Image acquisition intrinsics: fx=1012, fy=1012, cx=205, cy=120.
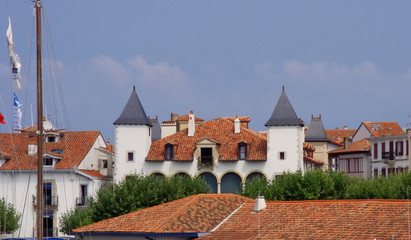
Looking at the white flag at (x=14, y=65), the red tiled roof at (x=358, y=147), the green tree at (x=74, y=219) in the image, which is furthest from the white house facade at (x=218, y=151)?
the white flag at (x=14, y=65)

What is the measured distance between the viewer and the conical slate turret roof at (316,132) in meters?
136

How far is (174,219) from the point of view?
49219 mm

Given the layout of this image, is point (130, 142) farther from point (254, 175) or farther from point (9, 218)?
point (9, 218)

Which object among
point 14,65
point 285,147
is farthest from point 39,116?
point 285,147

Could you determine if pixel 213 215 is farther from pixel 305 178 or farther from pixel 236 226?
pixel 305 178

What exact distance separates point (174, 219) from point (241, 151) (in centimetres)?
5331

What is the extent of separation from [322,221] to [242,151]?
56.0 meters

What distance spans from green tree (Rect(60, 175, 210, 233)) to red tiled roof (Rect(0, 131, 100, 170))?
1225 cm

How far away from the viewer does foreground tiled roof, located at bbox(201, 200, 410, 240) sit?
144 ft

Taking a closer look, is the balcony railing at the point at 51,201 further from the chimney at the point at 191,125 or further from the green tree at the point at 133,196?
the chimney at the point at 191,125

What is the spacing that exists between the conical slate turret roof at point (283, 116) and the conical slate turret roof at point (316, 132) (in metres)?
29.9

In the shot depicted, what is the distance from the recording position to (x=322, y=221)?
4631 centimetres

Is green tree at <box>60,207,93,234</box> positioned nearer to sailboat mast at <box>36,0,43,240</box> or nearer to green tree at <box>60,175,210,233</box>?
green tree at <box>60,175,210,233</box>

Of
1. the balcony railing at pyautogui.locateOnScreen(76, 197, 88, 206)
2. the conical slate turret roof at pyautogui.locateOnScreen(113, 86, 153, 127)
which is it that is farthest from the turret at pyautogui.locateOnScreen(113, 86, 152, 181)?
the balcony railing at pyautogui.locateOnScreen(76, 197, 88, 206)
